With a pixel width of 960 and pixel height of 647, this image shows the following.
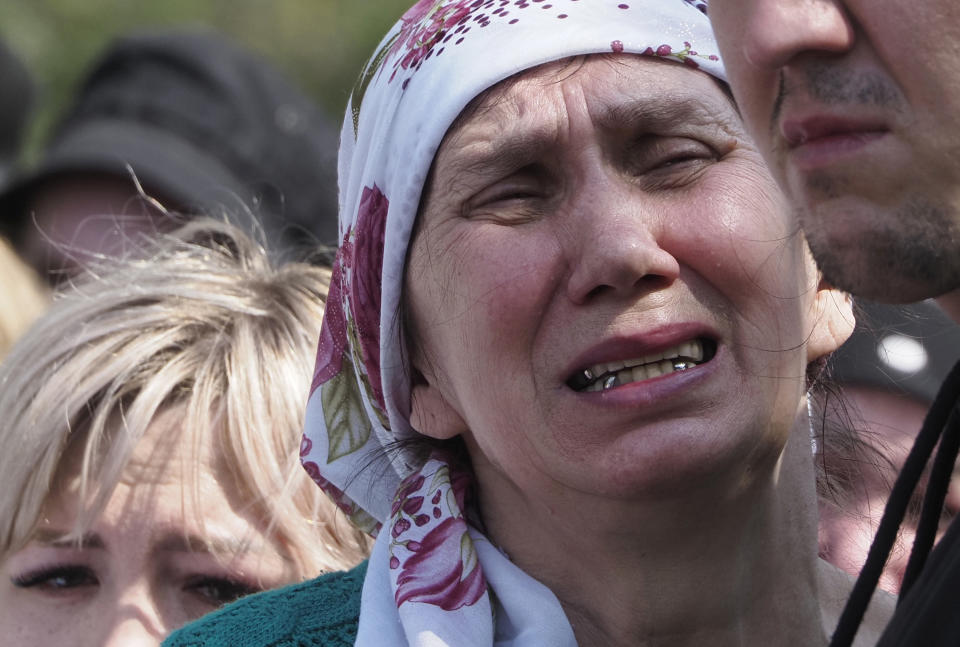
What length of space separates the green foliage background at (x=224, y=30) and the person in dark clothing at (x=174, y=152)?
5555 mm

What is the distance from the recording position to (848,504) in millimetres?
2426

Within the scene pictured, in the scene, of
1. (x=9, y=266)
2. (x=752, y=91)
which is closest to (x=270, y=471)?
(x=752, y=91)

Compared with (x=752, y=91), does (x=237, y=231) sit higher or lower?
lower

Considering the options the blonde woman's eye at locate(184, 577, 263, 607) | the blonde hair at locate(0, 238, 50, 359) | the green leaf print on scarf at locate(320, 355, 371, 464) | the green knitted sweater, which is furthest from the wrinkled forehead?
the blonde hair at locate(0, 238, 50, 359)

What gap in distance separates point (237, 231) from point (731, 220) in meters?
1.57

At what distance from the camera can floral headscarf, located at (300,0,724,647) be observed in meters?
2.04

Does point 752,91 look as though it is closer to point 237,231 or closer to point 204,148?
point 237,231

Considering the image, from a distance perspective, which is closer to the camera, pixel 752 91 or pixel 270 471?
pixel 752 91

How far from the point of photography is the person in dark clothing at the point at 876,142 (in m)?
1.38

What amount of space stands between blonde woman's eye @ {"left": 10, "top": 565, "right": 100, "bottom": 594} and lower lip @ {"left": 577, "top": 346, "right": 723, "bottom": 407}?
1.27 meters

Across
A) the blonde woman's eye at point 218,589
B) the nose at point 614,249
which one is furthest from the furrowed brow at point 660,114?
the blonde woman's eye at point 218,589

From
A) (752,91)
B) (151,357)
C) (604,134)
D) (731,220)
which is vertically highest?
(752,91)

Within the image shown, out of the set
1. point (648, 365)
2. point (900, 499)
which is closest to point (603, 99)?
point (648, 365)

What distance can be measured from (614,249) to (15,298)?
260cm
